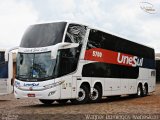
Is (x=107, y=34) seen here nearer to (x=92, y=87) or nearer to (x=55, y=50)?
(x=92, y=87)

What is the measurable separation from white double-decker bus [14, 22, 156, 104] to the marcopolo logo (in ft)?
2.76

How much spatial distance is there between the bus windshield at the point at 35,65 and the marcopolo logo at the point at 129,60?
21.3 feet

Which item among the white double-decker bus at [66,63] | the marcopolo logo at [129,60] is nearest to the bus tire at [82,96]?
the white double-decker bus at [66,63]

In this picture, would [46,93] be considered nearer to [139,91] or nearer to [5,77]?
[5,77]

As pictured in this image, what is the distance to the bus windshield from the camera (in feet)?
60.2

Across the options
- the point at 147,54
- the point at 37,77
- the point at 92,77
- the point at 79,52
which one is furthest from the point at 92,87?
the point at 147,54

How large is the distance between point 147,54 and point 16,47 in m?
12.4

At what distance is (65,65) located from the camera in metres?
18.7

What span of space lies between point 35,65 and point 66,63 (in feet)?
4.40

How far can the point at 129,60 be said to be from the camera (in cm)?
2600

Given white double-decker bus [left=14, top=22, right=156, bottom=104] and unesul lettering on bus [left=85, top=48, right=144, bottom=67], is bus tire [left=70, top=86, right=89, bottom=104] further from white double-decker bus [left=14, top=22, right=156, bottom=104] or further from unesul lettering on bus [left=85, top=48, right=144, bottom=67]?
unesul lettering on bus [left=85, top=48, right=144, bottom=67]

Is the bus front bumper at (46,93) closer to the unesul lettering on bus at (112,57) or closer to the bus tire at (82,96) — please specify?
the bus tire at (82,96)

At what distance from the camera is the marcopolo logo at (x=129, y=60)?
24266mm

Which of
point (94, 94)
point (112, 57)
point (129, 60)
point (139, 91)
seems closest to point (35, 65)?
point (94, 94)
